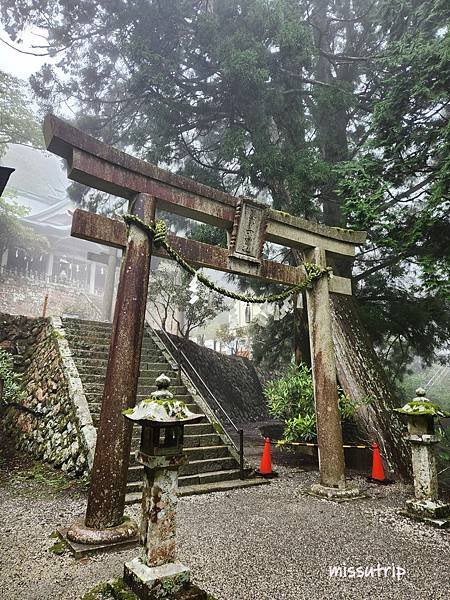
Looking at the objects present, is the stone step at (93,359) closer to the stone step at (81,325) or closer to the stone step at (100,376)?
the stone step at (100,376)

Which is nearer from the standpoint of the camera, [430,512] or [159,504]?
[159,504]

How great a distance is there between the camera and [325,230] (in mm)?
6824

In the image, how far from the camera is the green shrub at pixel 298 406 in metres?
7.21

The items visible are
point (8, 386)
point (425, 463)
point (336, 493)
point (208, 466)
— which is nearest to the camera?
point (425, 463)

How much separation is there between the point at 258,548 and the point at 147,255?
133 inches

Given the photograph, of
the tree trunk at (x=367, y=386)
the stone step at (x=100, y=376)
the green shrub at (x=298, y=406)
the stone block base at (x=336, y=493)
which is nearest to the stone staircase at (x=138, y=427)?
the stone step at (x=100, y=376)

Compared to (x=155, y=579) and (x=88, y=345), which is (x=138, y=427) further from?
(x=155, y=579)

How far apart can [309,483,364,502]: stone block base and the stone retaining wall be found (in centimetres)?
343

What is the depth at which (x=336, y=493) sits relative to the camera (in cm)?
569

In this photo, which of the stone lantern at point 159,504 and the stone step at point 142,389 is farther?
the stone step at point 142,389

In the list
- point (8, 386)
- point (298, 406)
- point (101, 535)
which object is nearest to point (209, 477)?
point (298, 406)

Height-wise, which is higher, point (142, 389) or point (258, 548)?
point (142, 389)

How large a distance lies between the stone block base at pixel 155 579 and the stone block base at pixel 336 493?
136 inches

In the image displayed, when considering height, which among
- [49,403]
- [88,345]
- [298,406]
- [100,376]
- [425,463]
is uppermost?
[88,345]
